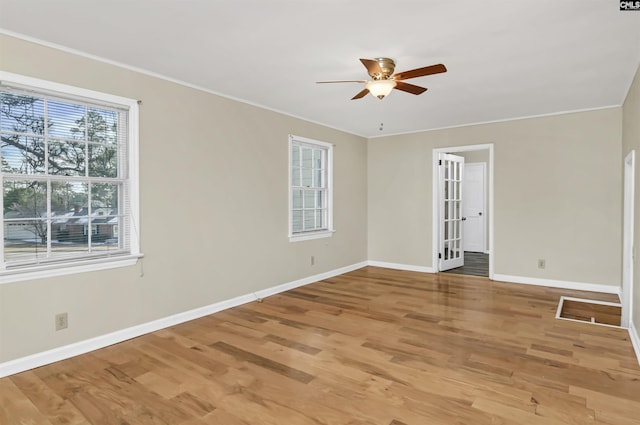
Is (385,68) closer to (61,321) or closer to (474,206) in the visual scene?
(61,321)

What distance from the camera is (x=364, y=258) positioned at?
705 centimetres

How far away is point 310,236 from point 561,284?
366 cm

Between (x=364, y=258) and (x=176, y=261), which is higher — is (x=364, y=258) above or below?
below

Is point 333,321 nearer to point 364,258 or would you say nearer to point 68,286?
point 68,286

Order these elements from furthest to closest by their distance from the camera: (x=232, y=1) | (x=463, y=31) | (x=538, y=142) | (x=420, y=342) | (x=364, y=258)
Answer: (x=364, y=258) < (x=538, y=142) < (x=420, y=342) < (x=463, y=31) < (x=232, y=1)

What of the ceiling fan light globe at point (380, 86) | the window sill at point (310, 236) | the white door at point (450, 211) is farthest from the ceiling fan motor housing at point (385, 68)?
the white door at point (450, 211)

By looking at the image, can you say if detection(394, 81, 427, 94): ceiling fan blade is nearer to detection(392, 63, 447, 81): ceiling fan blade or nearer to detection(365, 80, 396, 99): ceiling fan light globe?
detection(365, 80, 396, 99): ceiling fan light globe

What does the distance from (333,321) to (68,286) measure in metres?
2.43

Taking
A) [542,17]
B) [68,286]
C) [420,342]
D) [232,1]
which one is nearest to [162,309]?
[68,286]

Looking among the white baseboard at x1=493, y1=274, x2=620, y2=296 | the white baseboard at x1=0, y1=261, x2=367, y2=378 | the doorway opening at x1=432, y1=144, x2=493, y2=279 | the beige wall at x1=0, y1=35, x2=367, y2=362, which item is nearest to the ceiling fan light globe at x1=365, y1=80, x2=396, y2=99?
the beige wall at x1=0, y1=35, x2=367, y2=362

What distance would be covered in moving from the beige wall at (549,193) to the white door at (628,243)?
665mm

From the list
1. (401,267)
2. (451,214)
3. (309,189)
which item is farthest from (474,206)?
(309,189)

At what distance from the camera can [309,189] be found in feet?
18.8

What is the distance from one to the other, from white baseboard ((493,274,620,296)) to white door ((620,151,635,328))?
80 cm
